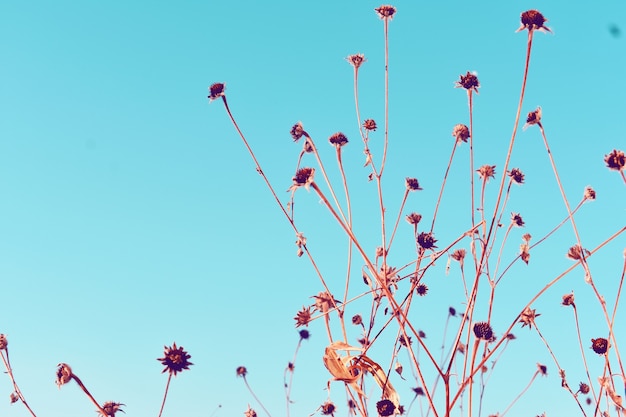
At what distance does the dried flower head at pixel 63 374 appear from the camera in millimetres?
2307

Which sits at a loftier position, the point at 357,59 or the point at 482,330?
the point at 357,59

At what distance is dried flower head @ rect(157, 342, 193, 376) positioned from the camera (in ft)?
7.71

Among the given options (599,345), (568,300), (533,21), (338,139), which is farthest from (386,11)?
(599,345)

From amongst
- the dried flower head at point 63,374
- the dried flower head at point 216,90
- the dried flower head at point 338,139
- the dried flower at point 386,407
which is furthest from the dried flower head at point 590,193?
the dried flower head at point 63,374

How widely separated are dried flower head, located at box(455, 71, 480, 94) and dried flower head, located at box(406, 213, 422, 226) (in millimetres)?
705

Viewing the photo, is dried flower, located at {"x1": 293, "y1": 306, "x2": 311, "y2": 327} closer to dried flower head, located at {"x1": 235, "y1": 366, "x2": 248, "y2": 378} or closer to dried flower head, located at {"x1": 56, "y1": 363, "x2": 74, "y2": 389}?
dried flower head, located at {"x1": 56, "y1": 363, "x2": 74, "y2": 389}

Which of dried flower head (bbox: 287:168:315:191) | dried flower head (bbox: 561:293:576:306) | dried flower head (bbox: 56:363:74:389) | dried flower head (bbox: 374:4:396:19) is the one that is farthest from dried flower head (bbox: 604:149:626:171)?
dried flower head (bbox: 56:363:74:389)

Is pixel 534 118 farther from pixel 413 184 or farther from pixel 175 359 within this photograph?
pixel 175 359

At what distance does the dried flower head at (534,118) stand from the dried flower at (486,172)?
0.38 meters

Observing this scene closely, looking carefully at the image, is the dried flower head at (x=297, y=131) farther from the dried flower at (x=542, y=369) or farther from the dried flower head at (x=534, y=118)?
the dried flower at (x=542, y=369)

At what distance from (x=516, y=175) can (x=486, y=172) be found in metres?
0.16

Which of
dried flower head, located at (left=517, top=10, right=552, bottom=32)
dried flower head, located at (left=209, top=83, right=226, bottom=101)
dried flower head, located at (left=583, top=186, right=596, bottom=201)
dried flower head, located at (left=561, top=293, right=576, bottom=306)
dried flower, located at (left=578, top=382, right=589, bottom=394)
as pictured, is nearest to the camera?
dried flower head, located at (left=517, top=10, right=552, bottom=32)

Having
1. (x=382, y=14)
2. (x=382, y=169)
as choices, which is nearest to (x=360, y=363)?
(x=382, y=169)

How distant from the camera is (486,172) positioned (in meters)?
3.35
